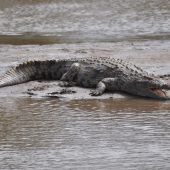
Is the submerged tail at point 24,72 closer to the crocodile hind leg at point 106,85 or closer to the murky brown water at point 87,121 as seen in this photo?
the murky brown water at point 87,121

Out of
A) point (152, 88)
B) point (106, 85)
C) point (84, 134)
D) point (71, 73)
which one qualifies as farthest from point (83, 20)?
point (84, 134)

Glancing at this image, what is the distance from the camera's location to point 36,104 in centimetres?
877

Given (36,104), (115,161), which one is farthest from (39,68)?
(115,161)

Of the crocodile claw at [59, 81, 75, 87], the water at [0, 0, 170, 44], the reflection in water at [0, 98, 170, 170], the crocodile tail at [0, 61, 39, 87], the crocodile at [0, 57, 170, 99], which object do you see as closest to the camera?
the reflection in water at [0, 98, 170, 170]

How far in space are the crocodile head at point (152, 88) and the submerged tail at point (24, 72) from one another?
1.86 m

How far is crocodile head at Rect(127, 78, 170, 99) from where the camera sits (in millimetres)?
8836

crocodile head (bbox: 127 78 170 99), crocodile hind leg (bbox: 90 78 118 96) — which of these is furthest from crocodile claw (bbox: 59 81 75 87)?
crocodile head (bbox: 127 78 170 99)

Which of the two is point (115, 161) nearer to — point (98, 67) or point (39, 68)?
point (98, 67)

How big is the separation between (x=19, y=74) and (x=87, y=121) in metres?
2.62

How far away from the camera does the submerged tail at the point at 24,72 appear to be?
9.93 metres

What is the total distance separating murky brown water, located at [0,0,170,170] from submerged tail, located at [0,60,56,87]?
439mm

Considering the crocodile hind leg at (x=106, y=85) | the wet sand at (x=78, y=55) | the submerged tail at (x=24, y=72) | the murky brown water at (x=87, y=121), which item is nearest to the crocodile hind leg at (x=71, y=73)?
the wet sand at (x=78, y=55)

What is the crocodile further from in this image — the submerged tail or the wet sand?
the wet sand

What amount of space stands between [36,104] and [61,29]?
7.99 meters
